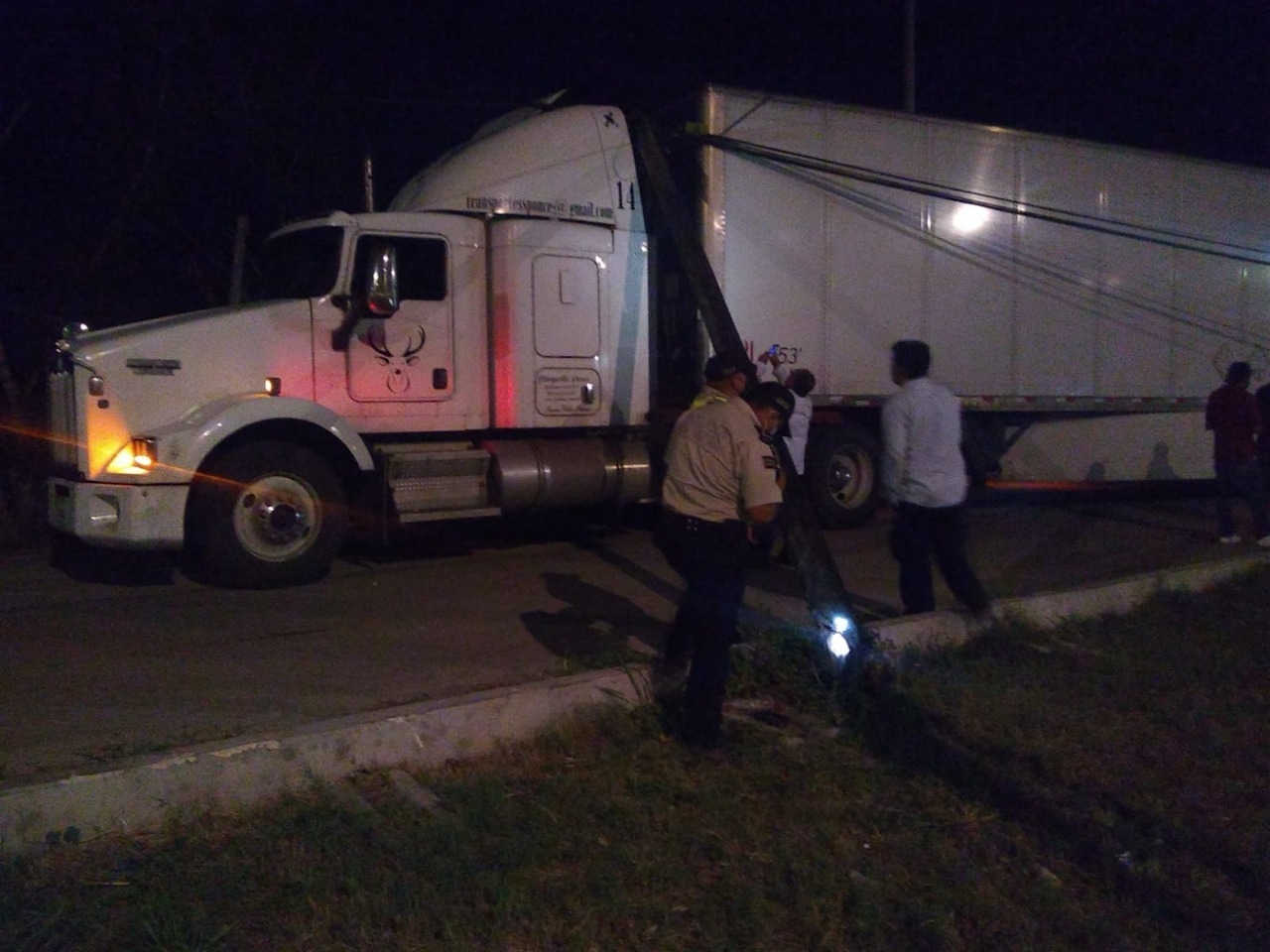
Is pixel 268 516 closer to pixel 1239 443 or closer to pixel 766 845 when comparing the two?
pixel 766 845

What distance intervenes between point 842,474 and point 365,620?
17.6 feet

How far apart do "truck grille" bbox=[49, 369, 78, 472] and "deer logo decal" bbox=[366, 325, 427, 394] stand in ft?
6.83

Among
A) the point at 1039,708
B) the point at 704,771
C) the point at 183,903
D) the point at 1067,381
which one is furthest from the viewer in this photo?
the point at 1067,381

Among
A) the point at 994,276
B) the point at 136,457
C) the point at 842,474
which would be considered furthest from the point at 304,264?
the point at 994,276

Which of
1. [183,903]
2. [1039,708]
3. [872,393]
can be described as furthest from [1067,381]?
[183,903]

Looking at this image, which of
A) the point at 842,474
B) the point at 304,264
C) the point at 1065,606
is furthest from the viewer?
→ the point at 842,474

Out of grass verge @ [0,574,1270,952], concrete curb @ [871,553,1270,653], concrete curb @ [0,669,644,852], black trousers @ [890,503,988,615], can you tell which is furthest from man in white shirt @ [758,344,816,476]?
concrete curb @ [0,669,644,852]

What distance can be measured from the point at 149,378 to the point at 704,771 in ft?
17.3

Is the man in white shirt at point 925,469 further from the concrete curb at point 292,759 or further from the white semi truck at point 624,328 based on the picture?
the white semi truck at point 624,328

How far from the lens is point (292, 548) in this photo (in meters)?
8.52

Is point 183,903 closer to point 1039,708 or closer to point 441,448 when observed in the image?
point 1039,708

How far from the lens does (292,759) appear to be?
4.49 m

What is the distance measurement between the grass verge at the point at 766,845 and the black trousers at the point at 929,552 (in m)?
0.93

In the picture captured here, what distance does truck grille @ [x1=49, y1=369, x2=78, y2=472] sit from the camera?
8180mm
